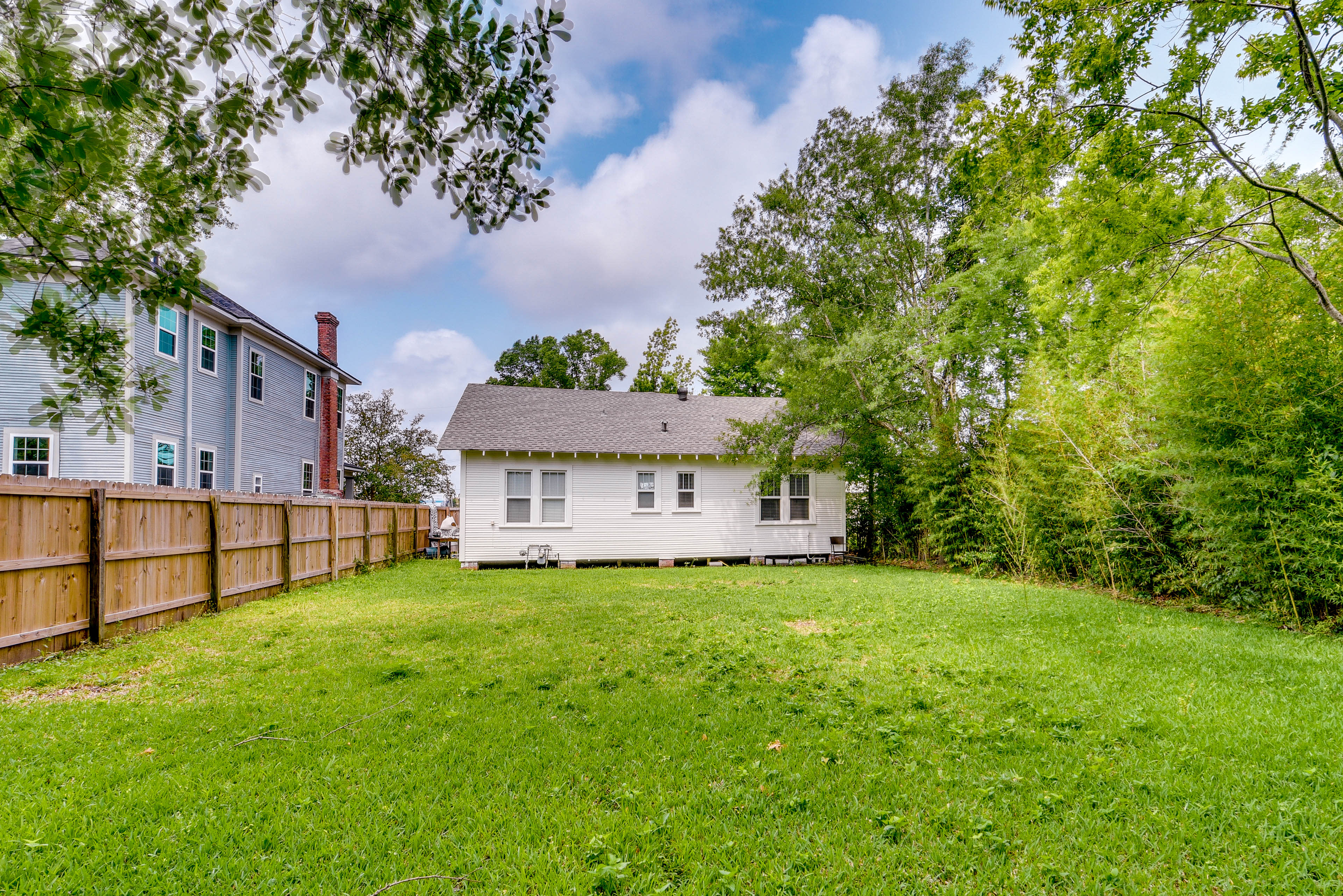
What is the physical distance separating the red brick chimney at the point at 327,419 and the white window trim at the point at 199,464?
3.98m

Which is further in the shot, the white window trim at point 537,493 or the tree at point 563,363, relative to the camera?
the tree at point 563,363

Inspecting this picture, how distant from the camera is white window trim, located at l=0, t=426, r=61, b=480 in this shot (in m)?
11.7

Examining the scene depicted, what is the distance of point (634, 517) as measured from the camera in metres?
15.1

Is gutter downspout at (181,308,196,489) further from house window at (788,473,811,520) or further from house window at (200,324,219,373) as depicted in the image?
house window at (788,473,811,520)

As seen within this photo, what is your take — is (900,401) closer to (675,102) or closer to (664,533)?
(664,533)

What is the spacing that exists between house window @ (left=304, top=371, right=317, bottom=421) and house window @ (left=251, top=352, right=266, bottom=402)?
2.28m

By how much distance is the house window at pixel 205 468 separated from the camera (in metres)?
13.8

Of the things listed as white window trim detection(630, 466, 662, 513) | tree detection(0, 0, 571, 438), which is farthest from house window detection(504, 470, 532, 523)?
tree detection(0, 0, 571, 438)

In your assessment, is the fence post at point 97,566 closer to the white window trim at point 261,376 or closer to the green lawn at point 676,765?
the green lawn at point 676,765

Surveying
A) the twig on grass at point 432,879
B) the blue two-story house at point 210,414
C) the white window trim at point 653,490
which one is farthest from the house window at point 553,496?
the twig on grass at point 432,879

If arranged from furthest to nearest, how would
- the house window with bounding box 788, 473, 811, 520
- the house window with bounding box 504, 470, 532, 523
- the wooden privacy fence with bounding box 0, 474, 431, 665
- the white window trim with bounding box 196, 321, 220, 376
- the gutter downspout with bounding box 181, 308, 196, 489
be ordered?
the house window with bounding box 788, 473, 811, 520
the house window with bounding box 504, 470, 532, 523
the white window trim with bounding box 196, 321, 220, 376
the gutter downspout with bounding box 181, 308, 196, 489
the wooden privacy fence with bounding box 0, 474, 431, 665

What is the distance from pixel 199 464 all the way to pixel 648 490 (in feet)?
34.6

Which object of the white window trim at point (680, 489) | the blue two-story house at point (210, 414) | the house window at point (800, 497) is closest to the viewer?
the blue two-story house at point (210, 414)

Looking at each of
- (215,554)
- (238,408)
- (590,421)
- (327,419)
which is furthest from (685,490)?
(327,419)
